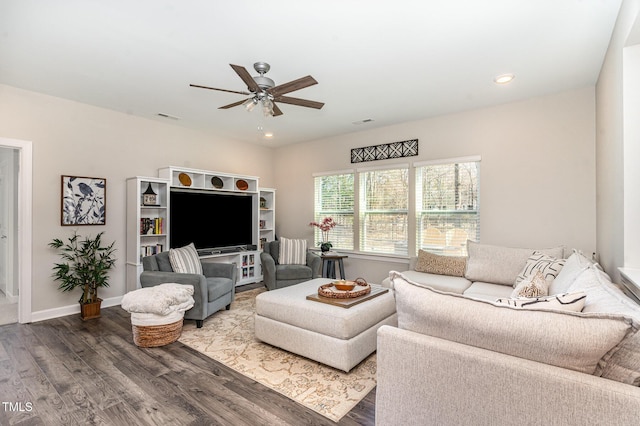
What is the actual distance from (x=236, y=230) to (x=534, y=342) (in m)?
4.97

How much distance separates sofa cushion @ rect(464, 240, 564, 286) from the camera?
3.46 m

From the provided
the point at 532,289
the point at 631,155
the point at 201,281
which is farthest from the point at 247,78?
the point at 631,155

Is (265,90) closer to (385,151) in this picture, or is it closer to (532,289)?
(532,289)

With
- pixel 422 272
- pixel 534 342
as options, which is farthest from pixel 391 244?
pixel 534 342

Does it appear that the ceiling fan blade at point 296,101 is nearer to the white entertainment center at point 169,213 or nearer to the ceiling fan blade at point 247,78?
the ceiling fan blade at point 247,78

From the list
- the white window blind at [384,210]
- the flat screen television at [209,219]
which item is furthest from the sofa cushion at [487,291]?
the flat screen television at [209,219]

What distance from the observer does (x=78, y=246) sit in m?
3.98

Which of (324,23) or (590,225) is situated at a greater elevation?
(324,23)

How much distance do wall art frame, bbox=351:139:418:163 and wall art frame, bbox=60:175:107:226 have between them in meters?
3.78

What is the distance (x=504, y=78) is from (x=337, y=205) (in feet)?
10.3

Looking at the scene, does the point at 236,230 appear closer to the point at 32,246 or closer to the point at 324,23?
the point at 32,246

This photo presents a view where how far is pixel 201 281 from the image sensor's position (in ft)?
11.2

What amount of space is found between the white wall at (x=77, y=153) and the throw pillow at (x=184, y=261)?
1.13m

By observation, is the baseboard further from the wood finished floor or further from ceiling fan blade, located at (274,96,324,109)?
ceiling fan blade, located at (274,96,324,109)
